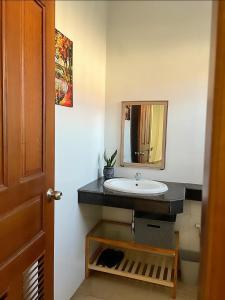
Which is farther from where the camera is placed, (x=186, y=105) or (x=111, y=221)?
(x=111, y=221)

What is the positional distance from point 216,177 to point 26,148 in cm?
71

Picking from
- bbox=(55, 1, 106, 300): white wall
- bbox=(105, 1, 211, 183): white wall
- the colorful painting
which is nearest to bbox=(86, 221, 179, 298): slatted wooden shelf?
bbox=(55, 1, 106, 300): white wall

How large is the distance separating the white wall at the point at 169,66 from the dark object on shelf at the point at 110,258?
78 cm

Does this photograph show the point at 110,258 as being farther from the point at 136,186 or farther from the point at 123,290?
the point at 136,186

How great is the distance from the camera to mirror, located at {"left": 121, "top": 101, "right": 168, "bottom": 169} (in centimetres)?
227

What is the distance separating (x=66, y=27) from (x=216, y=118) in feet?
4.42

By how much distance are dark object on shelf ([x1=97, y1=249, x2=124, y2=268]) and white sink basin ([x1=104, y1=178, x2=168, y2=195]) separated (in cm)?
72

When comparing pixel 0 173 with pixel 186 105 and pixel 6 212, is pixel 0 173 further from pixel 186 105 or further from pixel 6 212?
pixel 186 105

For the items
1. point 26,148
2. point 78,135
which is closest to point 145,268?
point 78,135

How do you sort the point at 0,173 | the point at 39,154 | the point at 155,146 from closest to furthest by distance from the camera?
1. the point at 0,173
2. the point at 39,154
3. the point at 155,146

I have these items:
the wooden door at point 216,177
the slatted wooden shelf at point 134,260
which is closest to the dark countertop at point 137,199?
the slatted wooden shelf at point 134,260

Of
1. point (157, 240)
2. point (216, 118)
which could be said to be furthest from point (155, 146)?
point (216, 118)

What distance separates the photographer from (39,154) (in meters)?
1.07

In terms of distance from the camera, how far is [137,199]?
1.80m
